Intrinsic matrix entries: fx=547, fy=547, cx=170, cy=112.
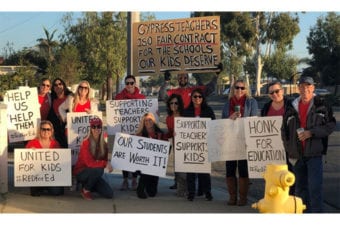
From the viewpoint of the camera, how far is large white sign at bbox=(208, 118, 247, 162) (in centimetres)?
752

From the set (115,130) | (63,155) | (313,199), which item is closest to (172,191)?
(115,130)

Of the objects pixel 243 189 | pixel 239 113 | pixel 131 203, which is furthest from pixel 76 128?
pixel 243 189

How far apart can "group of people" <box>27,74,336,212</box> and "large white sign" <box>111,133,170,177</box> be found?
0.16 meters

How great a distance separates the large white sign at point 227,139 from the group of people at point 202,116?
4.9 inches

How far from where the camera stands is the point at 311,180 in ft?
21.4

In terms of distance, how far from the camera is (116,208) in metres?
7.32

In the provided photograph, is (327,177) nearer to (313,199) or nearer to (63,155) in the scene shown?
(313,199)

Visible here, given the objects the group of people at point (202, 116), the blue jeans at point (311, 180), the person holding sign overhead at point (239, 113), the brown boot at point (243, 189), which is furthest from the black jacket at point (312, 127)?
the brown boot at point (243, 189)

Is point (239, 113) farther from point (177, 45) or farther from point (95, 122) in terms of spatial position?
point (177, 45)

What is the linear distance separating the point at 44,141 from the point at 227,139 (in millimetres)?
2636

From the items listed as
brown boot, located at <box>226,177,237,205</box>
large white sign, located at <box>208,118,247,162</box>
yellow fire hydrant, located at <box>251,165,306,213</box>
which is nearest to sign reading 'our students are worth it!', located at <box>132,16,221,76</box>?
large white sign, located at <box>208,118,247,162</box>

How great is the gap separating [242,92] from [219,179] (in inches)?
133

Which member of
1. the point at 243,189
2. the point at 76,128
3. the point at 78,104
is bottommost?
the point at 243,189

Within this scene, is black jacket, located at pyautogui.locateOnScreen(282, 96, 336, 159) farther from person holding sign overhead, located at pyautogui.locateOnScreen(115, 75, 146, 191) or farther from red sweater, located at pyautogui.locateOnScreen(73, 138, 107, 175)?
person holding sign overhead, located at pyautogui.locateOnScreen(115, 75, 146, 191)
